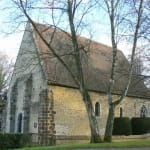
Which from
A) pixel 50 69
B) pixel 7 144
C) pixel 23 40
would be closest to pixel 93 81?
pixel 50 69

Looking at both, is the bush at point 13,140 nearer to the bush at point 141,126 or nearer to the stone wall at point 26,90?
the stone wall at point 26,90

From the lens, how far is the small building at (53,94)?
27078 mm

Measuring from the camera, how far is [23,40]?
1276 inches

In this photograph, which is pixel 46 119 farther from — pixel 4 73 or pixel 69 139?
pixel 4 73

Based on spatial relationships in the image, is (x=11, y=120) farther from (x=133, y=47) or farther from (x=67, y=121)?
(x=133, y=47)

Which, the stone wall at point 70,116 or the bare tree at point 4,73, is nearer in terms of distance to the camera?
the stone wall at point 70,116

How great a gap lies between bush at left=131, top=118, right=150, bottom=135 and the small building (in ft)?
5.79

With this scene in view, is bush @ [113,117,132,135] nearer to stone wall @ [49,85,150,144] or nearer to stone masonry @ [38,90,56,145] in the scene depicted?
stone wall @ [49,85,150,144]

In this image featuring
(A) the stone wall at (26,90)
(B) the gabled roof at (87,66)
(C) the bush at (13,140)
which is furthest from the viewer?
(A) the stone wall at (26,90)

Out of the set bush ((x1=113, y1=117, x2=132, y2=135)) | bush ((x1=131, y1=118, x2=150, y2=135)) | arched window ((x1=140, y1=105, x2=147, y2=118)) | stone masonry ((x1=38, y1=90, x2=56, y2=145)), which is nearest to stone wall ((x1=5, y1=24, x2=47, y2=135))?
stone masonry ((x1=38, y1=90, x2=56, y2=145))

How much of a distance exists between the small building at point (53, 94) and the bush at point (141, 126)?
1764 millimetres

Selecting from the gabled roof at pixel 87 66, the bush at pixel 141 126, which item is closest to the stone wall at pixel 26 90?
the gabled roof at pixel 87 66

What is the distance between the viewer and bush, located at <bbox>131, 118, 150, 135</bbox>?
33500 millimetres

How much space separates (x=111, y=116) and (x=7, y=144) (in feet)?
30.1
